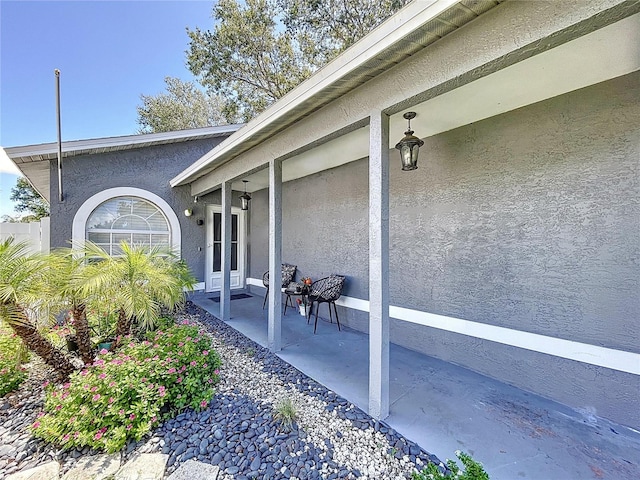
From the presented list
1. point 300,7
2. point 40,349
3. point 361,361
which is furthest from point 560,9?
point 300,7

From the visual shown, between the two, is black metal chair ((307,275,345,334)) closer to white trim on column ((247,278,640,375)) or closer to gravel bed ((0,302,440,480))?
white trim on column ((247,278,640,375))

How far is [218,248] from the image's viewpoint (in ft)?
26.2

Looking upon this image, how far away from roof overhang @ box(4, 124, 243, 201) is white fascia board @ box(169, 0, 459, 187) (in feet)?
14.0

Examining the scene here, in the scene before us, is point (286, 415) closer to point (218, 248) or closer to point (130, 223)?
point (218, 248)

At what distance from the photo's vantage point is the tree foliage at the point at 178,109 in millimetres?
15344

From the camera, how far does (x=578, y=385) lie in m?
2.67

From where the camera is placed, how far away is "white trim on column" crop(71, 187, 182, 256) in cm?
601

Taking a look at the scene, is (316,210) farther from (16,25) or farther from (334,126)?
(16,25)

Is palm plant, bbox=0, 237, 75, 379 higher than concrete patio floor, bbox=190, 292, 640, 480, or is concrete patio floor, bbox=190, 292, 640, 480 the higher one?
palm plant, bbox=0, 237, 75, 379

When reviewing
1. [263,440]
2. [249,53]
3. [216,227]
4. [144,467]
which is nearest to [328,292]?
[263,440]

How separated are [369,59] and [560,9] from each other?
1189mm

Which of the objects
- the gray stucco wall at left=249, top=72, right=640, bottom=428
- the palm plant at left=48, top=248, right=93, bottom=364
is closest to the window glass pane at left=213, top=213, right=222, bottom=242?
the palm plant at left=48, top=248, right=93, bottom=364

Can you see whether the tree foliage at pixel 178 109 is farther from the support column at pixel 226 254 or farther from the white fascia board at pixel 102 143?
the support column at pixel 226 254

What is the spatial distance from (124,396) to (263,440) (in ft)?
4.39
